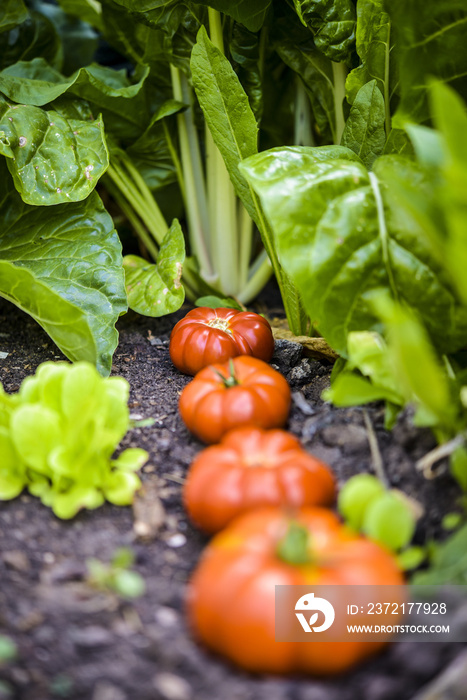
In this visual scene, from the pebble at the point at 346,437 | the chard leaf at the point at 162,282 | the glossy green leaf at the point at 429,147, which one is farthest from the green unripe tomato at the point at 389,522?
the chard leaf at the point at 162,282

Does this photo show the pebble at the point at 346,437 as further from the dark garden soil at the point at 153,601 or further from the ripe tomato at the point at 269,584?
the ripe tomato at the point at 269,584

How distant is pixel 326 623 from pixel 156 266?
1.19 m

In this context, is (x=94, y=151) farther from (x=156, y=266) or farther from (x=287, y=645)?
(x=287, y=645)

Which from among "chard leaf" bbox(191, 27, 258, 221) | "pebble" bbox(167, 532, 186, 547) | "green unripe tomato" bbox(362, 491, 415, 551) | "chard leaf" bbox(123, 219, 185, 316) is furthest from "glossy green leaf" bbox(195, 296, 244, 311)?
"green unripe tomato" bbox(362, 491, 415, 551)

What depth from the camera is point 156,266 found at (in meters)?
1.67

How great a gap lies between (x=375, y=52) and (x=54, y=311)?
95 cm

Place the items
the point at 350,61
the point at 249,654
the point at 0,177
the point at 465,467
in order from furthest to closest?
the point at 0,177 → the point at 350,61 → the point at 465,467 → the point at 249,654

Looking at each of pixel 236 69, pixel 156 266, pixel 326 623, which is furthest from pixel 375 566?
pixel 236 69

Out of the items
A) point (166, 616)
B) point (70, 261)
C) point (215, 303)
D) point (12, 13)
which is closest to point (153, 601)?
point (166, 616)

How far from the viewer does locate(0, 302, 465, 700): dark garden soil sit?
2.21 ft

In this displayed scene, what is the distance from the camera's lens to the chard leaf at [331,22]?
135 cm

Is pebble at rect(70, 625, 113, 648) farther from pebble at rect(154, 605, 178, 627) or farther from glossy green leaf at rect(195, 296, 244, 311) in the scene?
glossy green leaf at rect(195, 296, 244, 311)

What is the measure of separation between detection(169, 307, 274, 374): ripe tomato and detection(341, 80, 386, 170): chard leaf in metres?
0.49

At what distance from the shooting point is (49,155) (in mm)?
1467
